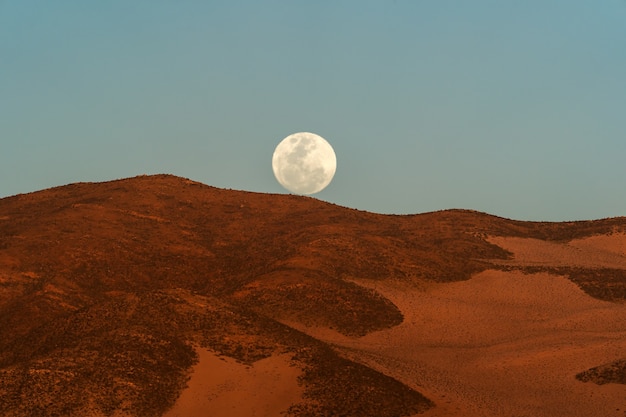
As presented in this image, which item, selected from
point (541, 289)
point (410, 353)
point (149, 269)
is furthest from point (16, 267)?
point (541, 289)

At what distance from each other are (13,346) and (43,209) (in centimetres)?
3134

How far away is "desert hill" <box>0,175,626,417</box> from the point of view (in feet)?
127

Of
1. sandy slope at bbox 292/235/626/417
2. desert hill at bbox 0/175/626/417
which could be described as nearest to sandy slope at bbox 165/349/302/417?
desert hill at bbox 0/175/626/417

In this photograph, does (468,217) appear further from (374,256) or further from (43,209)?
(43,209)

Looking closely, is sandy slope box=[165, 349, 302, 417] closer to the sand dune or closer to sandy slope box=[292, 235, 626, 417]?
sandy slope box=[292, 235, 626, 417]

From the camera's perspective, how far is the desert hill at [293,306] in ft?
127

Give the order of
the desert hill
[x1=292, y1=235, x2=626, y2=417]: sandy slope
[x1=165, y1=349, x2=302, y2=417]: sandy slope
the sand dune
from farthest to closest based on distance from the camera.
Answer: the sand dune < [x1=292, y1=235, x2=626, y2=417]: sandy slope < the desert hill < [x1=165, y1=349, x2=302, y2=417]: sandy slope

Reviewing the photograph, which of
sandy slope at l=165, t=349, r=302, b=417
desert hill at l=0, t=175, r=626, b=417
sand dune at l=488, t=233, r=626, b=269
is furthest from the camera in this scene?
sand dune at l=488, t=233, r=626, b=269

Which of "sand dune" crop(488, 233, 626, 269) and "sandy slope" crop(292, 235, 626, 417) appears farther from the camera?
"sand dune" crop(488, 233, 626, 269)

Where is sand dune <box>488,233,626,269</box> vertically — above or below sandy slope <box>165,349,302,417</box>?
above

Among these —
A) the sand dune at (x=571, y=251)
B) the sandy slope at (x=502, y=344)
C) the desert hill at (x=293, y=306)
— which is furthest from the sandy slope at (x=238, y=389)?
the sand dune at (x=571, y=251)

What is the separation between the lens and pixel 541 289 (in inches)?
2445

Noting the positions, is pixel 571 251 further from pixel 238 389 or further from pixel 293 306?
pixel 238 389

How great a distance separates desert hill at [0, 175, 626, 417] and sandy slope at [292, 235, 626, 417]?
0.17 m
